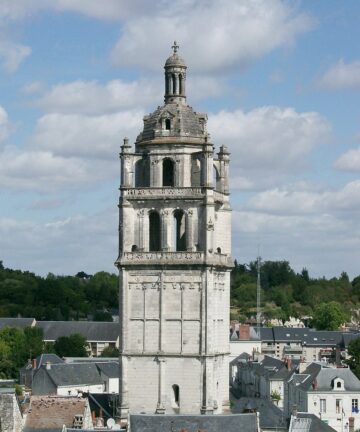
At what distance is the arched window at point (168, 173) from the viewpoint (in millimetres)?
54656

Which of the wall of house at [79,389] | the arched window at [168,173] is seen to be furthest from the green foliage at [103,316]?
the arched window at [168,173]

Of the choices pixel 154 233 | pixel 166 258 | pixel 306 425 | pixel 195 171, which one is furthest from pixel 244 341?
pixel 166 258

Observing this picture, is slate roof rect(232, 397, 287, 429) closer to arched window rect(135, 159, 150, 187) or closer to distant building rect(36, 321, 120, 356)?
arched window rect(135, 159, 150, 187)

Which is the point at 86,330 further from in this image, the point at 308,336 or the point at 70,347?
the point at 308,336

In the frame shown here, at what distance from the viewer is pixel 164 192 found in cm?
5359

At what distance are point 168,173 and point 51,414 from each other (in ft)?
36.5

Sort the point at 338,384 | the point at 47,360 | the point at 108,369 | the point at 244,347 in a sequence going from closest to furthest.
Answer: the point at 338,384, the point at 108,369, the point at 47,360, the point at 244,347

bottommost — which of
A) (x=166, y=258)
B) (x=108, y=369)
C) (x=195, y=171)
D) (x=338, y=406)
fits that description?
(x=338, y=406)

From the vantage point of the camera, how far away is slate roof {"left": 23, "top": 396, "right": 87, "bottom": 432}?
171ft

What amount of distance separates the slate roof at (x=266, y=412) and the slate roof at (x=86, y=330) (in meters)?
80.7

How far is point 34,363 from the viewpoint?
112 metres

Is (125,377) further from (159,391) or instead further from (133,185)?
(133,185)

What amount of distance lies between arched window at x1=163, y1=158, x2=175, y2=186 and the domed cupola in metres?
2.66

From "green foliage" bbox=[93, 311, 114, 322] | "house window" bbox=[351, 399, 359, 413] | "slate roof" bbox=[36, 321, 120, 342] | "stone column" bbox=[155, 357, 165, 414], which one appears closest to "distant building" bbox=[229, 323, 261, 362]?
"slate roof" bbox=[36, 321, 120, 342]
